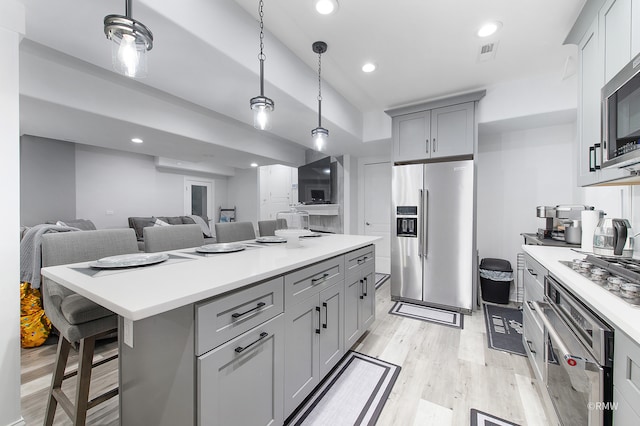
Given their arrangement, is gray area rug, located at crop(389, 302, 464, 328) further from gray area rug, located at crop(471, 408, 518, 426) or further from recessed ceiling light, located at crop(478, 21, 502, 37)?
recessed ceiling light, located at crop(478, 21, 502, 37)

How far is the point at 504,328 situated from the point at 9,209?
3869 mm

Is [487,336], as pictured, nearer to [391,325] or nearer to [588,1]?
[391,325]

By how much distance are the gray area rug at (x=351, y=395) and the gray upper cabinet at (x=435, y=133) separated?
7.85 ft

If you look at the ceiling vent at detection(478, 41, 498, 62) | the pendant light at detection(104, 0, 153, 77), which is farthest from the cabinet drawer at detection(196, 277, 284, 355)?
the ceiling vent at detection(478, 41, 498, 62)

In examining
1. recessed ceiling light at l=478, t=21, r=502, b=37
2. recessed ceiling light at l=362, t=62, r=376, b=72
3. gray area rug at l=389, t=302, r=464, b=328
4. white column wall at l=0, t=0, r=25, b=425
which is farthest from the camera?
gray area rug at l=389, t=302, r=464, b=328

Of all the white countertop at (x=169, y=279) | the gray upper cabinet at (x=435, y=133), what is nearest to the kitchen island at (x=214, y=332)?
the white countertop at (x=169, y=279)

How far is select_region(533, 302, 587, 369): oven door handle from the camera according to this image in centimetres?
98

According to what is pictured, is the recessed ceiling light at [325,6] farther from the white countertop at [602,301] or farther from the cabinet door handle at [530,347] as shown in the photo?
the cabinet door handle at [530,347]

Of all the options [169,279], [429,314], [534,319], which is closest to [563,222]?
[534,319]

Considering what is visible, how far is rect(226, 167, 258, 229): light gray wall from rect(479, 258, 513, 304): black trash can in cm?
584

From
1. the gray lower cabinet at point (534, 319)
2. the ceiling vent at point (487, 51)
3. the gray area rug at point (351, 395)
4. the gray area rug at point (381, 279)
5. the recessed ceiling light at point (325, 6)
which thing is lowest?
the gray area rug at point (351, 395)

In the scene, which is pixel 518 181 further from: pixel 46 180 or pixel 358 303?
pixel 46 180

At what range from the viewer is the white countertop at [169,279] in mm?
809

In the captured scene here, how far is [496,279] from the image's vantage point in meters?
3.20
